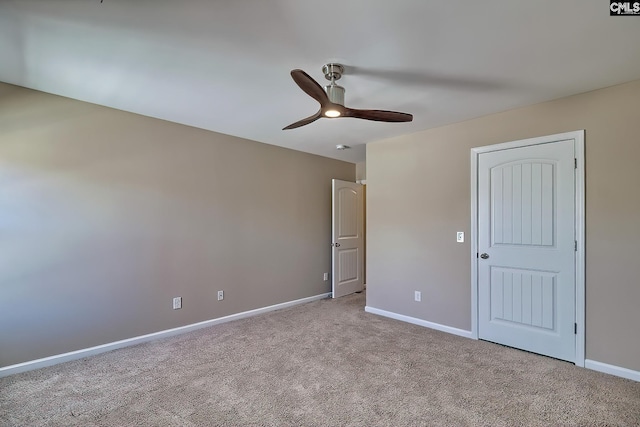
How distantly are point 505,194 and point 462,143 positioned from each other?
0.72 m

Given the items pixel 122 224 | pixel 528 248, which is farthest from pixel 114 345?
pixel 528 248

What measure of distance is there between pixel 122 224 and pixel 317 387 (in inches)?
95.1

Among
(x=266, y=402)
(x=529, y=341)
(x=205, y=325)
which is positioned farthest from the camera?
(x=205, y=325)

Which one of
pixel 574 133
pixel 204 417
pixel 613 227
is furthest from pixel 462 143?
pixel 204 417

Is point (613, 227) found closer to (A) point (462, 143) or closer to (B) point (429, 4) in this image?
(A) point (462, 143)

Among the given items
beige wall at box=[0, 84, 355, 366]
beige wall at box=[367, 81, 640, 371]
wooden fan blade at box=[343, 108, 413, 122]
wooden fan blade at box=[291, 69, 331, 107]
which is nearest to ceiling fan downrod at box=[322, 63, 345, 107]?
wooden fan blade at box=[343, 108, 413, 122]

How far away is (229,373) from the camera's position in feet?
8.33

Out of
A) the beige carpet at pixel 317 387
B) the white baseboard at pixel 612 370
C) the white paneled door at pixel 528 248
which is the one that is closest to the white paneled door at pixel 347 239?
the beige carpet at pixel 317 387

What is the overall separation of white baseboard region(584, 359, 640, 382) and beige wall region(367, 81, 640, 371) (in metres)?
0.04

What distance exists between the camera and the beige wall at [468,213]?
8.04 ft

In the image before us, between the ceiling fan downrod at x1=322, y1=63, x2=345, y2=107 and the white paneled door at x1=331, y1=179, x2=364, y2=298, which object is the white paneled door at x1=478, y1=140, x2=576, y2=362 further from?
the white paneled door at x1=331, y1=179, x2=364, y2=298

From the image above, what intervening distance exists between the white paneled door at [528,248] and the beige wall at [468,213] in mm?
144

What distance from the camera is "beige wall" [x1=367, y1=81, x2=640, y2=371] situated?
96.5 inches

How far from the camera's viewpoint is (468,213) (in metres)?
3.36
